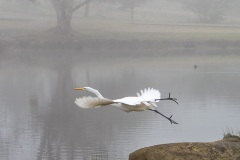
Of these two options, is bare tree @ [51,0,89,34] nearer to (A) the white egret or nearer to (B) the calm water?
(B) the calm water

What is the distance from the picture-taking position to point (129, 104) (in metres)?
9.76

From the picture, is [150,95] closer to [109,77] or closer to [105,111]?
[105,111]

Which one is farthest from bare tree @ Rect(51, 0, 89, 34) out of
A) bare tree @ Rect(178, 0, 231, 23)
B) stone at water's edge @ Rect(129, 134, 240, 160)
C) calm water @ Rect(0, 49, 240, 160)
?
stone at water's edge @ Rect(129, 134, 240, 160)

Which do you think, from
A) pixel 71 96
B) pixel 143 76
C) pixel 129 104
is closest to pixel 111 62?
pixel 143 76

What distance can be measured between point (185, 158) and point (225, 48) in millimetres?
49187

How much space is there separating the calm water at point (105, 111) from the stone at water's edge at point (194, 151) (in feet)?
19.7

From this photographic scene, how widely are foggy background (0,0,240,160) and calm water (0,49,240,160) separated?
0.04 m

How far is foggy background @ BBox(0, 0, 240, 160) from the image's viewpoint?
17047 mm

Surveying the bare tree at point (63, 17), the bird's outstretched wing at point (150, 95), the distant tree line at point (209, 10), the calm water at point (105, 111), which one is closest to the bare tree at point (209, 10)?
the distant tree line at point (209, 10)

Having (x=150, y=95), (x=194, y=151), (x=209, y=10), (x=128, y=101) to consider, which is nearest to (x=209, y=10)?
(x=209, y=10)

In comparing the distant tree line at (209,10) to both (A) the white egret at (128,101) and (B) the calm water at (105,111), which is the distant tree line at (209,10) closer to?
(B) the calm water at (105,111)

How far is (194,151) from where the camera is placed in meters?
8.16

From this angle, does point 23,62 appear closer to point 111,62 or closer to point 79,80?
point 111,62

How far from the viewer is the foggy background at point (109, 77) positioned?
1705 cm
